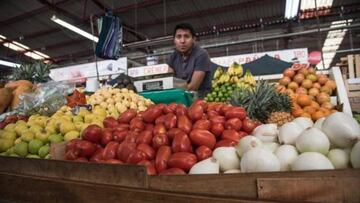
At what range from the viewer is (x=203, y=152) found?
61.5 inches

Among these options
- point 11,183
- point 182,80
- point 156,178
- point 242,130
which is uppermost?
point 182,80

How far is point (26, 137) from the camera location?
2.41 m

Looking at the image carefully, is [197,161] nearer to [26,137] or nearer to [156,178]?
[156,178]

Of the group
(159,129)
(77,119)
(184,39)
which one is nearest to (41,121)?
(77,119)

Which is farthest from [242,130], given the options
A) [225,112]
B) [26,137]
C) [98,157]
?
[26,137]

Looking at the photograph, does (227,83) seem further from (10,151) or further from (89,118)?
(10,151)

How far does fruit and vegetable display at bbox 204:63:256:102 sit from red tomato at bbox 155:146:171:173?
2216 mm

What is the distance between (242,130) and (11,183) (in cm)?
148

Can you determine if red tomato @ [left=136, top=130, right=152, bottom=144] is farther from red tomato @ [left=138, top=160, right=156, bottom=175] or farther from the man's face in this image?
the man's face

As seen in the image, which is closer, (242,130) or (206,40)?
(242,130)

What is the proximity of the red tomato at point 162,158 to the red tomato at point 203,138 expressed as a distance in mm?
163

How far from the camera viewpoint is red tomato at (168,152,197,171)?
1.48 m

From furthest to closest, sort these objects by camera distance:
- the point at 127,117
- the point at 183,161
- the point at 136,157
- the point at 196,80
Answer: the point at 196,80 < the point at 127,117 < the point at 136,157 < the point at 183,161

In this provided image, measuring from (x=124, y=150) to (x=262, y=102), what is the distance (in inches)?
57.2
